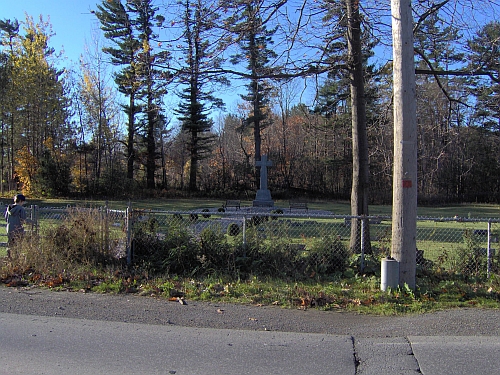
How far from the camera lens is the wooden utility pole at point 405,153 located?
6.08 meters

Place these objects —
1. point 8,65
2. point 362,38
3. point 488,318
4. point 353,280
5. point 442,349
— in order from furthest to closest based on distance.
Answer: point 8,65
point 362,38
point 353,280
point 488,318
point 442,349

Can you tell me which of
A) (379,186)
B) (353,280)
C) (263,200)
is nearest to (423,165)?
(379,186)

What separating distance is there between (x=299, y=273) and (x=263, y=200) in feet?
68.0

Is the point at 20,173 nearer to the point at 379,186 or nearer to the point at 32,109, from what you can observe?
the point at 32,109

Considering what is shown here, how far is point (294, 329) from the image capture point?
4.83 meters

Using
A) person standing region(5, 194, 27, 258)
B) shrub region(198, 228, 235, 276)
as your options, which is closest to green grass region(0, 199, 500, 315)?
shrub region(198, 228, 235, 276)

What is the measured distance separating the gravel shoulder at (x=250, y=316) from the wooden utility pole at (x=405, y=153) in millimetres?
986

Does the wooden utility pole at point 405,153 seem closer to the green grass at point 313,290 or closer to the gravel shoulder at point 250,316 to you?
the green grass at point 313,290

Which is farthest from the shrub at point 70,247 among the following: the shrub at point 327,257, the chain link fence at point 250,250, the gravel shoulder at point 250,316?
the shrub at point 327,257

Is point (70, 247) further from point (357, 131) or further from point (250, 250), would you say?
point (357, 131)

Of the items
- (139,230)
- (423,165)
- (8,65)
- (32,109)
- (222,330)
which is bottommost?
(222,330)

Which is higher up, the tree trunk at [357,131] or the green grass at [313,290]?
the tree trunk at [357,131]

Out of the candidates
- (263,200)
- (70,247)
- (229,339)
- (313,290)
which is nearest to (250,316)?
(229,339)

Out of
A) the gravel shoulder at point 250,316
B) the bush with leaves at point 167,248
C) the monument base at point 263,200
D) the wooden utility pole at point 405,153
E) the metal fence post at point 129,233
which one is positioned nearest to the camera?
the gravel shoulder at point 250,316
